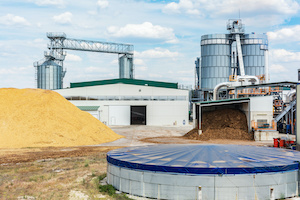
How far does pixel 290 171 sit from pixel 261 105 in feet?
72.5

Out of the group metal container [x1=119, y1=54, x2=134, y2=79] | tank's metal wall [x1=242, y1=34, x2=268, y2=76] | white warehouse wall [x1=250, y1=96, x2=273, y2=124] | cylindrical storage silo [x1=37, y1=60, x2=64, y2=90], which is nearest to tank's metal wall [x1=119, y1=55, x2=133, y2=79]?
metal container [x1=119, y1=54, x2=134, y2=79]

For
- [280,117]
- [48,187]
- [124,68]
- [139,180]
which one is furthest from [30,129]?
[124,68]

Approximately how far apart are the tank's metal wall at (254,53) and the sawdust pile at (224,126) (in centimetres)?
3363

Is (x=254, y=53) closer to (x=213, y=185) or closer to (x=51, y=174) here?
(x=51, y=174)

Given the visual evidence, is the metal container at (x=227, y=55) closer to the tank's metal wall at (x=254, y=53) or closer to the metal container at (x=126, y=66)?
the tank's metal wall at (x=254, y=53)

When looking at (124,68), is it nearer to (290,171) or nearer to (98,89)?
(98,89)

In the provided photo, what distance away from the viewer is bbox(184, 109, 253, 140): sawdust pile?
34.6 meters

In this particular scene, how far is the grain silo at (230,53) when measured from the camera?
67.2 meters

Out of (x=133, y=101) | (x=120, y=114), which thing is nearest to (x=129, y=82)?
(x=133, y=101)

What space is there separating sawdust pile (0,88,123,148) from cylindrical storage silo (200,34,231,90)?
1415 inches

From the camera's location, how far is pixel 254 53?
6769 cm

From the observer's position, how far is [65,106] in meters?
38.9

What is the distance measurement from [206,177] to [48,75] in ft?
204

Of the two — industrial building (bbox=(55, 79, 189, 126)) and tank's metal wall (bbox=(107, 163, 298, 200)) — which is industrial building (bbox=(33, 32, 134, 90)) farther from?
tank's metal wall (bbox=(107, 163, 298, 200))
